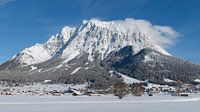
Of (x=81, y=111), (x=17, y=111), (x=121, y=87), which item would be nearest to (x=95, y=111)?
(x=81, y=111)

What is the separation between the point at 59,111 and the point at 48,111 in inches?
56.0

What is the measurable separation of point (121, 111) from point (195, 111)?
855 cm

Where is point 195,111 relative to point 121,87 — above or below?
below

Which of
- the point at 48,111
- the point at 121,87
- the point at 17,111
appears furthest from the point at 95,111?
the point at 121,87

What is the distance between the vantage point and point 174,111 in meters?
47.9

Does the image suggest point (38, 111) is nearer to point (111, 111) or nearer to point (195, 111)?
point (111, 111)

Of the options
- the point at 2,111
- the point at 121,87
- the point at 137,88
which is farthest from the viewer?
the point at 137,88

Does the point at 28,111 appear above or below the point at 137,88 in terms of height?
below

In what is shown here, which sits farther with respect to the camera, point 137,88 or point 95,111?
point 137,88

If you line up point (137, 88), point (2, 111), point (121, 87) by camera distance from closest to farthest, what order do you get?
point (2, 111), point (121, 87), point (137, 88)

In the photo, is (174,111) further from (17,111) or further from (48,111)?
(17,111)

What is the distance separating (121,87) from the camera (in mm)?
138625

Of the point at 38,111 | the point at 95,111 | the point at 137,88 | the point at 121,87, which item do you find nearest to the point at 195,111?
the point at 95,111

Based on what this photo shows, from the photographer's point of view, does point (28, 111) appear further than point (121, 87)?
No
